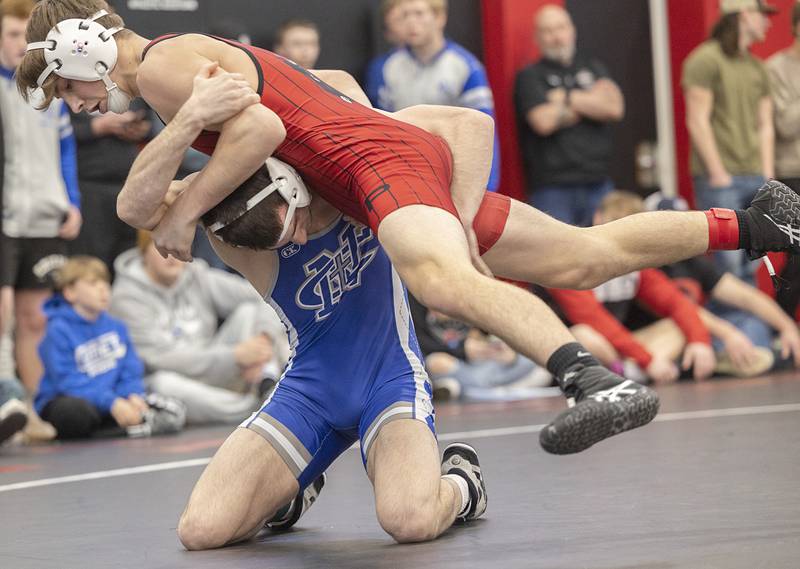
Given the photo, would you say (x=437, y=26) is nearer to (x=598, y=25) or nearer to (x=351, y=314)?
(x=598, y=25)

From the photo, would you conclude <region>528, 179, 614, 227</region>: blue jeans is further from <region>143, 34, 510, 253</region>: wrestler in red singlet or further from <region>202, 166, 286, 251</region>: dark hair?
<region>202, 166, 286, 251</region>: dark hair

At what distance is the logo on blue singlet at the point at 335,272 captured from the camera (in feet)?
13.0

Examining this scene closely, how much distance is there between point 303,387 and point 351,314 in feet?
0.82

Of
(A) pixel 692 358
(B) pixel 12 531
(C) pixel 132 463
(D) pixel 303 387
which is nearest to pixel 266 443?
(D) pixel 303 387

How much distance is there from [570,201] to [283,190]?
5652mm

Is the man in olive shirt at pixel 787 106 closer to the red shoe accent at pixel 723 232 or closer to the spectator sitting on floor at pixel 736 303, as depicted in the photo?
the spectator sitting on floor at pixel 736 303

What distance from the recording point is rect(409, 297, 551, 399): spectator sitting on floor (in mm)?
8000

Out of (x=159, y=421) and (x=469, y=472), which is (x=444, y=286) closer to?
(x=469, y=472)

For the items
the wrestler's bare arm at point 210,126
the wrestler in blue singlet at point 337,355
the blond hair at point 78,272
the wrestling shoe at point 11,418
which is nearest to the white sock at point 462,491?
the wrestler in blue singlet at point 337,355

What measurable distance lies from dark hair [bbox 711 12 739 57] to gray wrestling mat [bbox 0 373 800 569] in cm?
337

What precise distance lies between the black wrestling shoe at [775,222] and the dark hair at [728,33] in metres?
5.29

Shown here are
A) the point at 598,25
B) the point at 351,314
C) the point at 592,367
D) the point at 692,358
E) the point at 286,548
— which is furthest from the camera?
the point at 598,25

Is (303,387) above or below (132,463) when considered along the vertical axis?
above

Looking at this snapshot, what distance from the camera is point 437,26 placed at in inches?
337
